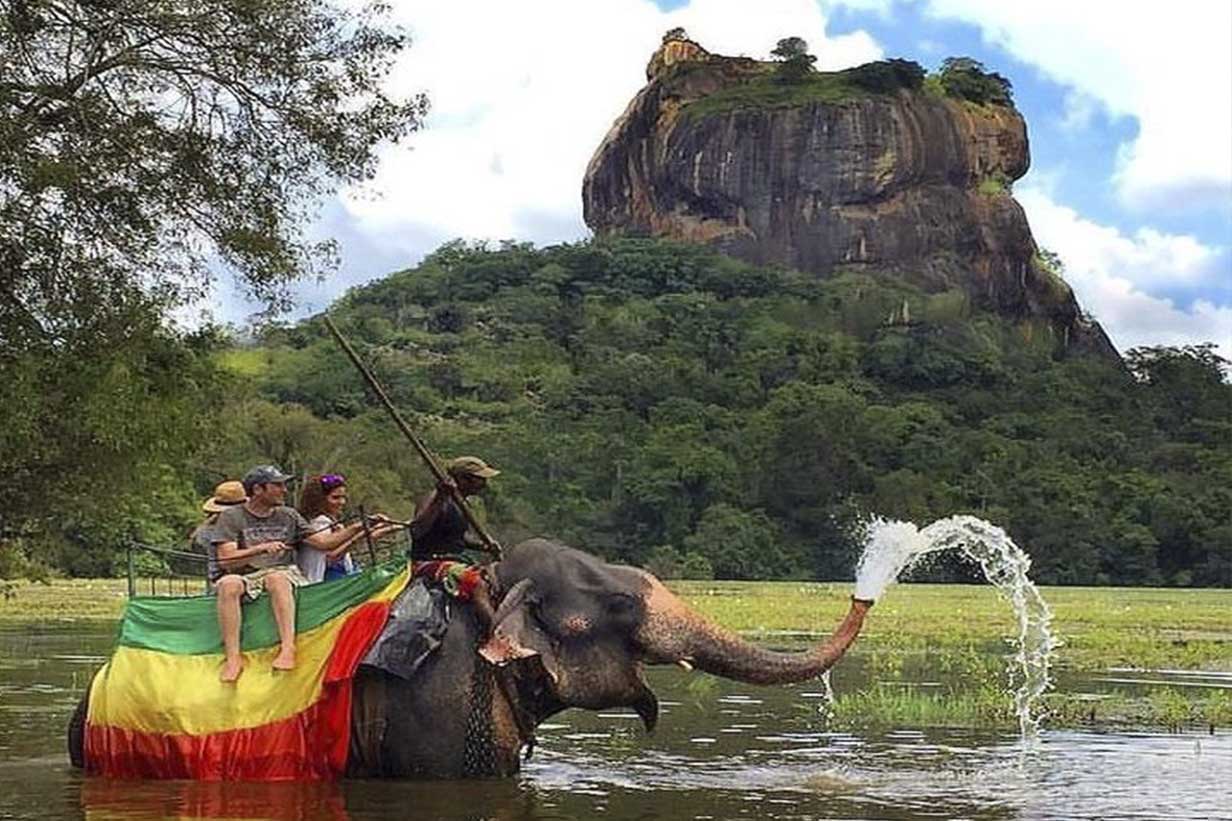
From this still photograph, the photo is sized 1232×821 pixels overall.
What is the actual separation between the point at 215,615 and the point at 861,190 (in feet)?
445

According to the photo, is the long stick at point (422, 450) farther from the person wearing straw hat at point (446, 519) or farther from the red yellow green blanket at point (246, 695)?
the red yellow green blanket at point (246, 695)

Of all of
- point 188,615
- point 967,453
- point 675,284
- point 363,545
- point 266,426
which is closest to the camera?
point 188,615

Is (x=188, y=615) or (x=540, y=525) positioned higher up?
(x=540, y=525)

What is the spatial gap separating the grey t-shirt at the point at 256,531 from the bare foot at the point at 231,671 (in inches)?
22.1

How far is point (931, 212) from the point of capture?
145 metres

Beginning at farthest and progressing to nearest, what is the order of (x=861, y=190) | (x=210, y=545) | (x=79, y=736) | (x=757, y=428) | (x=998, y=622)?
(x=861, y=190), (x=757, y=428), (x=998, y=622), (x=79, y=736), (x=210, y=545)

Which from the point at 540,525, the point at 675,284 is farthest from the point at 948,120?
the point at 540,525

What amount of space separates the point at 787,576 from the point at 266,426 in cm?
2254

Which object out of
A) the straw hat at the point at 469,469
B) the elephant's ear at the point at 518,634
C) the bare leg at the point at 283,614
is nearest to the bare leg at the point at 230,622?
the bare leg at the point at 283,614

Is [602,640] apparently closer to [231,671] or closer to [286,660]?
[286,660]

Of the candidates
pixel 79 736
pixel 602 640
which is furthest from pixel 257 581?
pixel 602 640

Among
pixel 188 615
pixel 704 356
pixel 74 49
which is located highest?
pixel 704 356

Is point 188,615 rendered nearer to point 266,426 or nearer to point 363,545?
point 363,545

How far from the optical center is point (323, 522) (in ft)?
44.2
